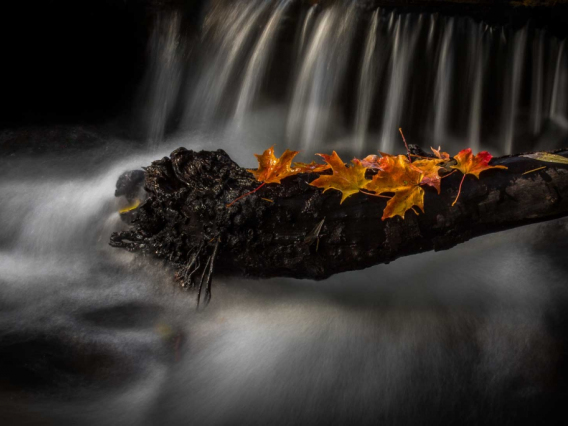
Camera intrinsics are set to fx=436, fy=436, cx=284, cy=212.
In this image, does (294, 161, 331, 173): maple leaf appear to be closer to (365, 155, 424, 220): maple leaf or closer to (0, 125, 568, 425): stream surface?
(365, 155, 424, 220): maple leaf

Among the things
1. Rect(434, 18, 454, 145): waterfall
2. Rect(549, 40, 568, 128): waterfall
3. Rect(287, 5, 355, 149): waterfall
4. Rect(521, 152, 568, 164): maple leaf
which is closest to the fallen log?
Rect(521, 152, 568, 164): maple leaf

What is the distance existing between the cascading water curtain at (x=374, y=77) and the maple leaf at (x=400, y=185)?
229 cm

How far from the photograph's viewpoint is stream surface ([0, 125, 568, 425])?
1955 millimetres

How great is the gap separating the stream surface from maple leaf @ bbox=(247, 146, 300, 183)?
57cm

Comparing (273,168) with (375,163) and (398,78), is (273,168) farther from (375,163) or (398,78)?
(398,78)

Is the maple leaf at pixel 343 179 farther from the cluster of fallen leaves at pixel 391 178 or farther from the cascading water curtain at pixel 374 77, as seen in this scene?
the cascading water curtain at pixel 374 77

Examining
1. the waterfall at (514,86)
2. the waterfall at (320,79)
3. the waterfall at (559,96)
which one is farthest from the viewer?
the waterfall at (559,96)

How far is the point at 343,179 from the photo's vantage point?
6.49 ft

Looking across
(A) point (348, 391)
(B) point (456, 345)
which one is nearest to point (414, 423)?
(A) point (348, 391)

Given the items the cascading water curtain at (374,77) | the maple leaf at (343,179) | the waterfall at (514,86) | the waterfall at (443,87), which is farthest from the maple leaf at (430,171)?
the waterfall at (514,86)

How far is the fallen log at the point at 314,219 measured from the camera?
6.50 ft

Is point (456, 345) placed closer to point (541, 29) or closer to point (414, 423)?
point (414, 423)

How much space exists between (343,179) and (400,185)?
0.88 ft

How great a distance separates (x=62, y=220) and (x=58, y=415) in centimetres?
154
